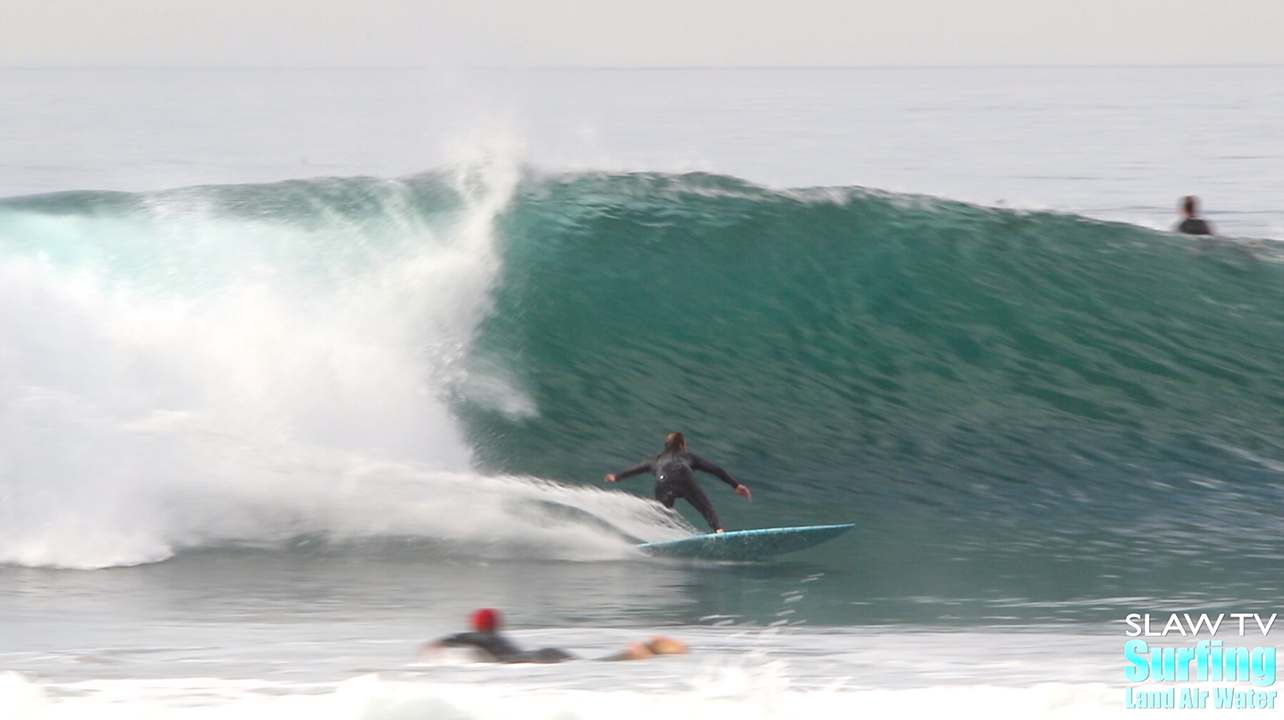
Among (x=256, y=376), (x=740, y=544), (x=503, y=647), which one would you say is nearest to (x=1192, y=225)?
(x=740, y=544)

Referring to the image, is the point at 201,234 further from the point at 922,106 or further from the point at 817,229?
the point at 922,106

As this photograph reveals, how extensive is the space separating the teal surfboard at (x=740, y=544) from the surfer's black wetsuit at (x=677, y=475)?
0.38 m

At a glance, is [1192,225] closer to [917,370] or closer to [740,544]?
[917,370]

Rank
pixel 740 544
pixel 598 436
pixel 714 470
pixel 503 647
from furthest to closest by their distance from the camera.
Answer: pixel 598 436 → pixel 714 470 → pixel 740 544 → pixel 503 647

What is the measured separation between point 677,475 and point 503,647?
301 cm

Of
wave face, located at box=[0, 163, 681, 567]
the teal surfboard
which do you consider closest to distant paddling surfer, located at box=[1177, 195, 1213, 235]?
wave face, located at box=[0, 163, 681, 567]

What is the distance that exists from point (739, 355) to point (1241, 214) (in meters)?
20.1

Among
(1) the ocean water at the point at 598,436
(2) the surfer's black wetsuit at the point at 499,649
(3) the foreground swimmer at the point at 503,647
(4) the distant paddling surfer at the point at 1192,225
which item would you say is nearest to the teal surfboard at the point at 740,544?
(1) the ocean water at the point at 598,436

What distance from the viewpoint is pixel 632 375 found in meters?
13.1

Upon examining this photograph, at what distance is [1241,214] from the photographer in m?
29.8

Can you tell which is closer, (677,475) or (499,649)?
(499,649)

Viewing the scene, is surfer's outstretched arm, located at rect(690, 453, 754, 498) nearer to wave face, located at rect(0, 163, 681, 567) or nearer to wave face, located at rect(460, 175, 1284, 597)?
wave face, located at rect(0, 163, 681, 567)

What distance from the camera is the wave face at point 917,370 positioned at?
34.6 feet

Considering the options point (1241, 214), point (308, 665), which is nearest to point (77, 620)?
point (308, 665)
